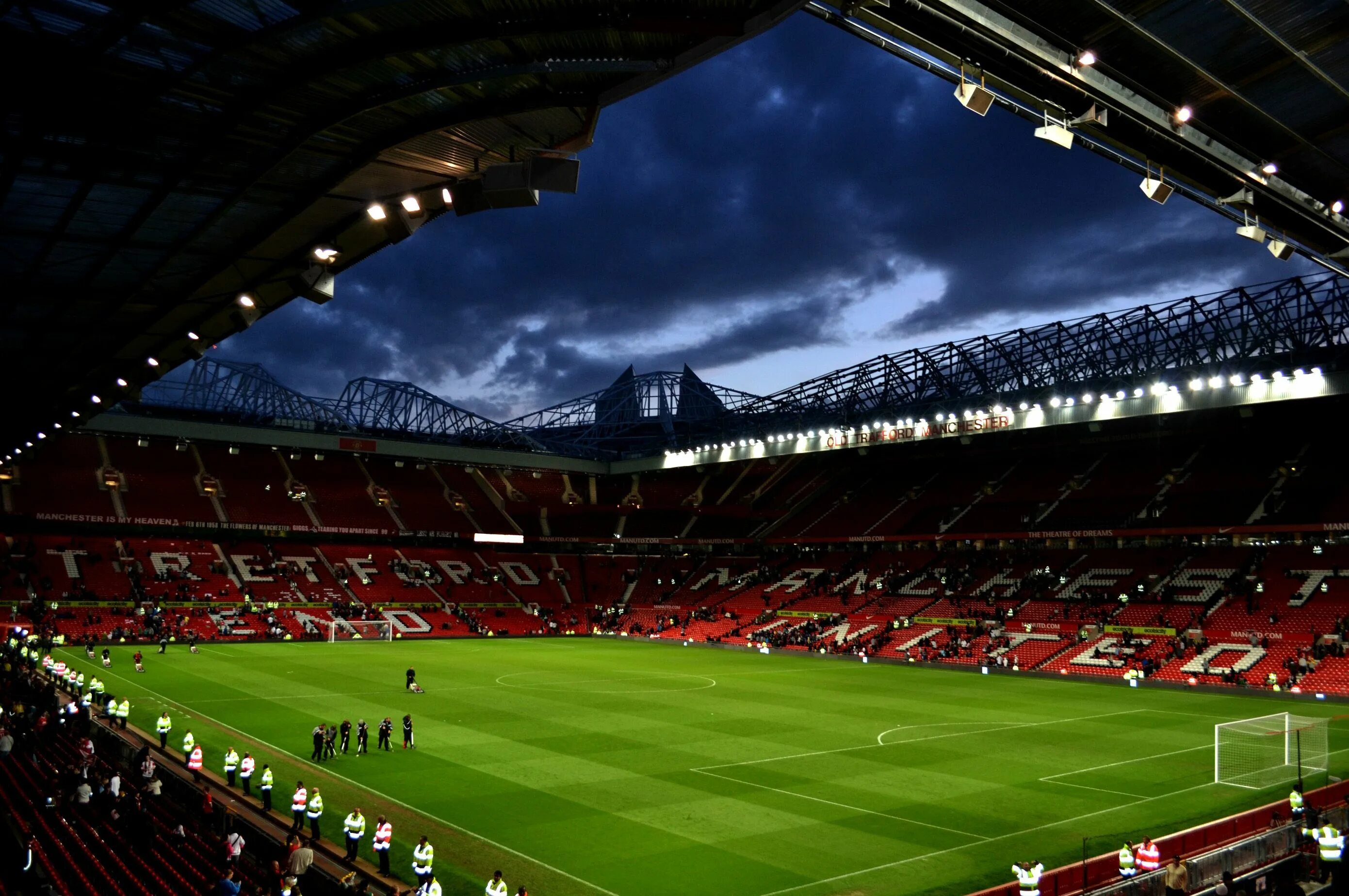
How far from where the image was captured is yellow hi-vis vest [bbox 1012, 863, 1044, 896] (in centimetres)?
1568

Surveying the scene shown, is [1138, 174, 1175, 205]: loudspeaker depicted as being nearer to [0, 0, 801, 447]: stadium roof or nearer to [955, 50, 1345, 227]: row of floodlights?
[955, 50, 1345, 227]: row of floodlights

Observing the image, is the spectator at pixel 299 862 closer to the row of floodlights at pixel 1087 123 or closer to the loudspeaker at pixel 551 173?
the loudspeaker at pixel 551 173

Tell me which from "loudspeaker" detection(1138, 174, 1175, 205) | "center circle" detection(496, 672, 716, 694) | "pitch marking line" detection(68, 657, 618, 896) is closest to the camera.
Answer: "loudspeaker" detection(1138, 174, 1175, 205)

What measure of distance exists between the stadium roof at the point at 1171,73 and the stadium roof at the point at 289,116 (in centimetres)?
212

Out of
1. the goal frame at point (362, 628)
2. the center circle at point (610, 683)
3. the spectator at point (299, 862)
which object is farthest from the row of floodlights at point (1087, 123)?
the goal frame at point (362, 628)

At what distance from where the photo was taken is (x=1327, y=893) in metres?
15.5

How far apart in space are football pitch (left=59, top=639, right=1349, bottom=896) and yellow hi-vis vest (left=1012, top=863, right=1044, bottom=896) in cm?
225

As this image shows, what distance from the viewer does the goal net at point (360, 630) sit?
6650 cm

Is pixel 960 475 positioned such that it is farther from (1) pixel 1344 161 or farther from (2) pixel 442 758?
(1) pixel 1344 161

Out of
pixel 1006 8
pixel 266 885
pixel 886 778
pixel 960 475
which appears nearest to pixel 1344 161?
pixel 1006 8

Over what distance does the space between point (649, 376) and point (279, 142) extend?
96.4 meters

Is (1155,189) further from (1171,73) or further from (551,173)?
(551,173)

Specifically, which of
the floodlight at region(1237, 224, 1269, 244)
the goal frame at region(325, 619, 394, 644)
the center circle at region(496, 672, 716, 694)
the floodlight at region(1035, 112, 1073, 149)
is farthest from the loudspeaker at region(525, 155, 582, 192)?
the goal frame at region(325, 619, 394, 644)

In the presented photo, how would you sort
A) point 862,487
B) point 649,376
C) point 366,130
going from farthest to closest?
1. point 649,376
2. point 862,487
3. point 366,130
